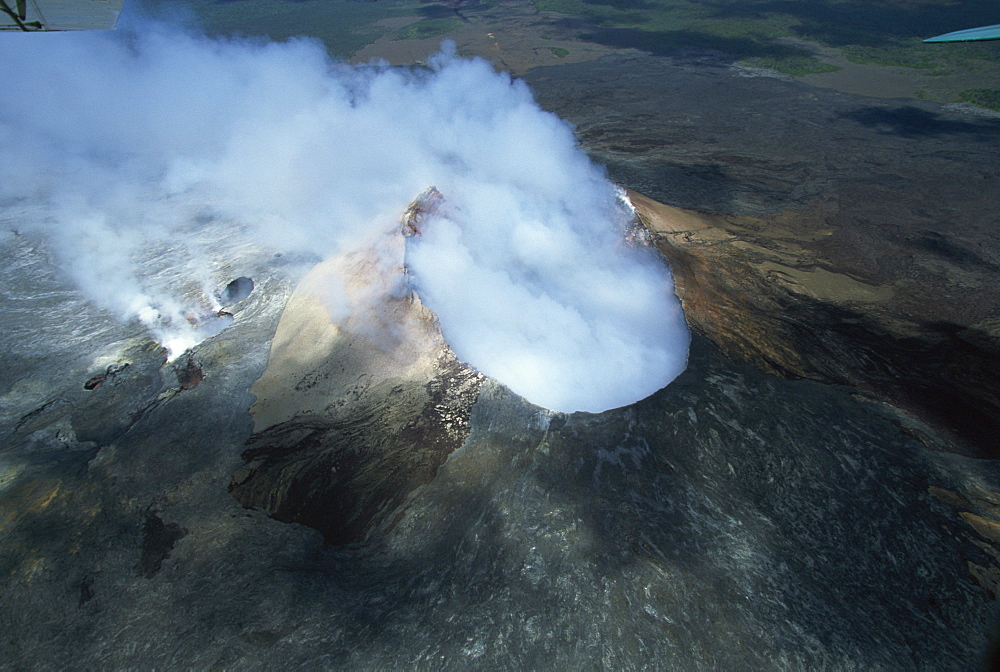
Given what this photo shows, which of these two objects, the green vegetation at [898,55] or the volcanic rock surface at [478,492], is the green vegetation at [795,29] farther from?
the volcanic rock surface at [478,492]

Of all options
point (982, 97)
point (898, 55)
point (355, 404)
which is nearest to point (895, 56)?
point (898, 55)

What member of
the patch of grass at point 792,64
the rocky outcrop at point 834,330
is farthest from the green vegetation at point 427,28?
the rocky outcrop at point 834,330

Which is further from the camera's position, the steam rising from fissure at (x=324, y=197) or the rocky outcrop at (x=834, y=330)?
the steam rising from fissure at (x=324, y=197)

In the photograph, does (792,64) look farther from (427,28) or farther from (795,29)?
(427,28)

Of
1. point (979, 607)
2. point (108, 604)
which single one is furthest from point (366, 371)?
point (979, 607)

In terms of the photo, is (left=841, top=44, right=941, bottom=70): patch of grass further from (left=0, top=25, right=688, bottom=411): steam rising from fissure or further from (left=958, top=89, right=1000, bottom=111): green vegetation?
(left=0, top=25, right=688, bottom=411): steam rising from fissure

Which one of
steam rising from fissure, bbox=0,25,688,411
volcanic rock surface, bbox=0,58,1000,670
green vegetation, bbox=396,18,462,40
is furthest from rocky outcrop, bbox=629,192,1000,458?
green vegetation, bbox=396,18,462,40
